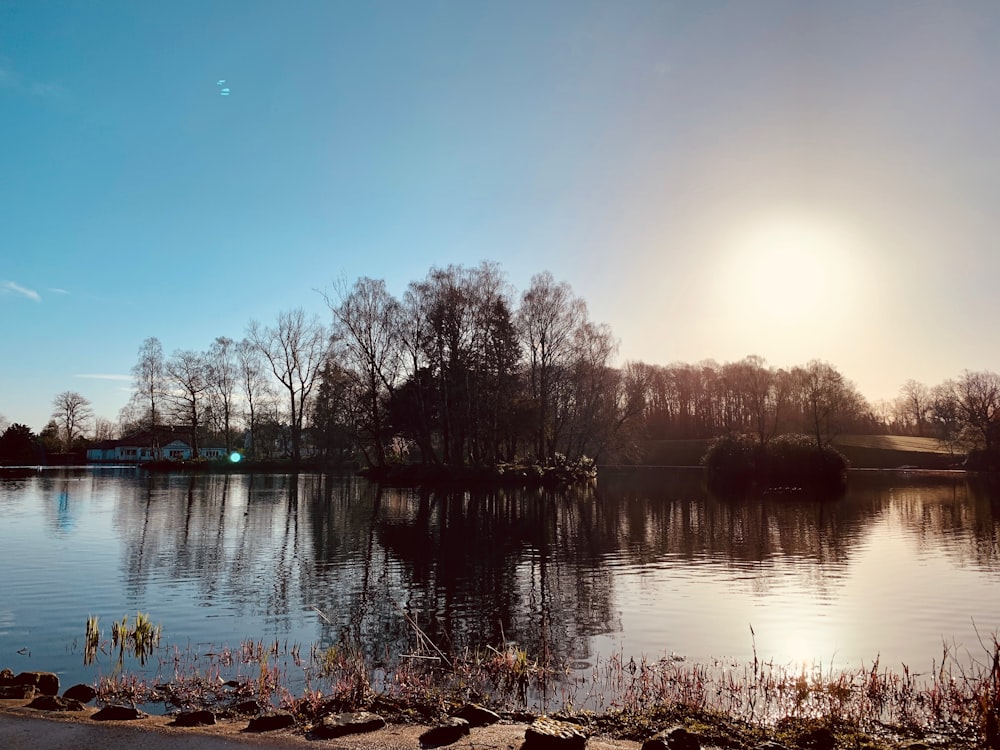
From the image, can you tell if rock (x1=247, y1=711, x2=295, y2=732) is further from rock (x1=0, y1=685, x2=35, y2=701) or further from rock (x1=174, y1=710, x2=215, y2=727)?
rock (x1=0, y1=685, x2=35, y2=701)

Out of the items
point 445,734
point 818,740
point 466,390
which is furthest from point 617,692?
point 466,390

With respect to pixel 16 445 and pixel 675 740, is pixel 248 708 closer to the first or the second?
pixel 675 740

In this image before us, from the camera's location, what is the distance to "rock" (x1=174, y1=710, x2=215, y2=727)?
309 inches

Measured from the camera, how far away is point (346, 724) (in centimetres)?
766

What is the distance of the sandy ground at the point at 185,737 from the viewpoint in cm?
694

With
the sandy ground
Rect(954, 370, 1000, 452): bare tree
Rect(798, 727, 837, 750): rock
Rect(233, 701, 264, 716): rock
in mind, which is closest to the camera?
the sandy ground

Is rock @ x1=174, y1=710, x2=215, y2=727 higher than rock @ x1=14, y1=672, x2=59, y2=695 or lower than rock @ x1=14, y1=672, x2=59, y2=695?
higher

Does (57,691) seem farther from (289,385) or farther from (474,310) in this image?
(289,385)

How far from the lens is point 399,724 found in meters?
7.95

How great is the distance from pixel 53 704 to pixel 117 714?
99 cm

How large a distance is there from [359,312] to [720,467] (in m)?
39.7

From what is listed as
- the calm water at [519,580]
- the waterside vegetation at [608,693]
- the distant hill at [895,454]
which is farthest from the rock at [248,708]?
the distant hill at [895,454]

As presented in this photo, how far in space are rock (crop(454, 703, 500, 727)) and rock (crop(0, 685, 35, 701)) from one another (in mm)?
5814

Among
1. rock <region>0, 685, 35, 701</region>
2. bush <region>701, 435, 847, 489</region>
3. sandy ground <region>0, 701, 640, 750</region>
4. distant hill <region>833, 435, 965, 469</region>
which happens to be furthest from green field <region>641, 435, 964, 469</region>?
rock <region>0, 685, 35, 701</region>
